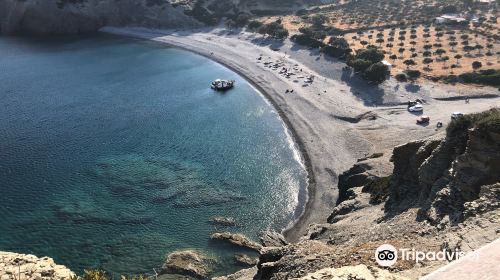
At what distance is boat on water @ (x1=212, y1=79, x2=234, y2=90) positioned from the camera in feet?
323

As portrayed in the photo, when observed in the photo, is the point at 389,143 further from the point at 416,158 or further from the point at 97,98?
the point at 97,98

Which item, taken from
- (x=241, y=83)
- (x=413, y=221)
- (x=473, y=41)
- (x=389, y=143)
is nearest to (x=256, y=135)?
(x=389, y=143)

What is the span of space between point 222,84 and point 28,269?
68900 mm

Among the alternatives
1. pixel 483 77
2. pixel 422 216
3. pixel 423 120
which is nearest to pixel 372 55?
pixel 483 77

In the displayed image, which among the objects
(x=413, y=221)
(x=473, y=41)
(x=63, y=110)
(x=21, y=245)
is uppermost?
(x=473, y=41)

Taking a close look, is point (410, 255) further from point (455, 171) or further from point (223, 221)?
point (223, 221)

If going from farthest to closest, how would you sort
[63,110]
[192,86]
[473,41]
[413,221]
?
[473,41] → [192,86] → [63,110] → [413,221]

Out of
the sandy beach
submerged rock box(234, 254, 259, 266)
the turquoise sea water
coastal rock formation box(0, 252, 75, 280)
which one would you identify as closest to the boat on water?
the turquoise sea water

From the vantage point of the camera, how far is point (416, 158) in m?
41.1

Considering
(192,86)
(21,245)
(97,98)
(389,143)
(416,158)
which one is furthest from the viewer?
(192,86)

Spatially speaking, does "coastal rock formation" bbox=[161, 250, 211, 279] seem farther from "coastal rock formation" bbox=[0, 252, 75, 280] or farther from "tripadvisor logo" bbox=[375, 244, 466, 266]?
"tripadvisor logo" bbox=[375, 244, 466, 266]

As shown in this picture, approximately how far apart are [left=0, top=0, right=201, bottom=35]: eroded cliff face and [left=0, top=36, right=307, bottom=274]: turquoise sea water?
4644 centimetres

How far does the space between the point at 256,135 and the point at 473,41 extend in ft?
249

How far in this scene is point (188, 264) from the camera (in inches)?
1806
